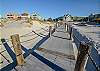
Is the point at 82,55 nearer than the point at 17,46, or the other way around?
the point at 82,55

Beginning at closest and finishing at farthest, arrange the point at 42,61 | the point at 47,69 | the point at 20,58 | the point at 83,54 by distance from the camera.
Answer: the point at 83,54 < the point at 47,69 < the point at 20,58 < the point at 42,61

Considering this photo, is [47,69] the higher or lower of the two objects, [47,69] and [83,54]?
the lower

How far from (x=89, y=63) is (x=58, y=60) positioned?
4.78 ft

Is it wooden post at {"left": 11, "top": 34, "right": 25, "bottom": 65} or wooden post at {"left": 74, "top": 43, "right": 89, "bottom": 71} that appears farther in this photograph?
wooden post at {"left": 11, "top": 34, "right": 25, "bottom": 65}

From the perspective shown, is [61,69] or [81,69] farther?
[61,69]

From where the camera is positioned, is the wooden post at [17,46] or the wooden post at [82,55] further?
the wooden post at [17,46]

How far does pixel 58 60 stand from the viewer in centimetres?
920

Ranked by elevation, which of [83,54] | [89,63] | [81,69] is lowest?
[89,63]

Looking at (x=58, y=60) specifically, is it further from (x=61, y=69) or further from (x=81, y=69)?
(x=81, y=69)

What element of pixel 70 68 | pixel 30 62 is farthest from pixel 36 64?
pixel 70 68

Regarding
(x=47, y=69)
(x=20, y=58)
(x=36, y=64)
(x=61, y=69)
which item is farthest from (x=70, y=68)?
(x=20, y=58)

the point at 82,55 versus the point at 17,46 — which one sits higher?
the point at 82,55

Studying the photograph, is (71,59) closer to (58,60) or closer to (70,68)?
(58,60)

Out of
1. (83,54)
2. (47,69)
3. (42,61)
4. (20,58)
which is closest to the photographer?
(83,54)
